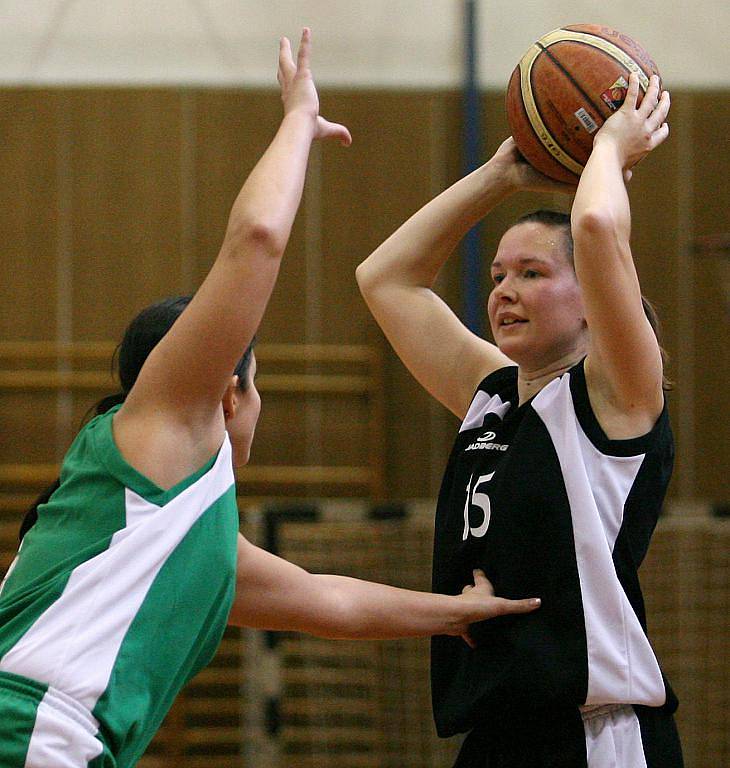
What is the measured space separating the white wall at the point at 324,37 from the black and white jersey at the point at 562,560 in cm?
408

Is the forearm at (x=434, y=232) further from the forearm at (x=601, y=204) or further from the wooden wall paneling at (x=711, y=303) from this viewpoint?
the wooden wall paneling at (x=711, y=303)

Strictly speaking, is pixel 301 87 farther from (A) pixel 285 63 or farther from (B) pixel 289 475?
(B) pixel 289 475

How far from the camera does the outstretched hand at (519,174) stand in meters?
2.19

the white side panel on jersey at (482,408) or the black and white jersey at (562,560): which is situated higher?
the white side panel on jersey at (482,408)

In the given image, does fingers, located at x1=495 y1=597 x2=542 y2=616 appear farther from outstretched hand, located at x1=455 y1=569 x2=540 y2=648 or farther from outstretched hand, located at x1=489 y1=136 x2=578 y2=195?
outstretched hand, located at x1=489 y1=136 x2=578 y2=195

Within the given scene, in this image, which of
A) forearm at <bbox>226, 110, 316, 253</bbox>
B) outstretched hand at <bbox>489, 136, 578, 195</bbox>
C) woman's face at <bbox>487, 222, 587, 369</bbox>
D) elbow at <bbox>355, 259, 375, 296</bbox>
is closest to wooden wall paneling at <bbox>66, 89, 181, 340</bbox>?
elbow at <bbox>355, 259, 375, 296</bbox>

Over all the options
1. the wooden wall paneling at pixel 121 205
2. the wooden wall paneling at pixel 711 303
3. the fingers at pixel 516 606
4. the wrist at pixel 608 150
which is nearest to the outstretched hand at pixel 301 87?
the wrist at pixel 608 150

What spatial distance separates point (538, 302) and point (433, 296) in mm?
433

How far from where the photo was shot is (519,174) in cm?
222

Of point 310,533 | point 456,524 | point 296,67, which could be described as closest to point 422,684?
point 310,533

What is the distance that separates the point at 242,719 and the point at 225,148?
110 inches

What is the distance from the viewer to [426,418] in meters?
5.58

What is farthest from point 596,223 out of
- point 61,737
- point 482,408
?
point 61,737

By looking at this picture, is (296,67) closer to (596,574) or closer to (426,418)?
(596,574)
